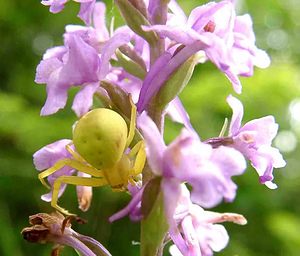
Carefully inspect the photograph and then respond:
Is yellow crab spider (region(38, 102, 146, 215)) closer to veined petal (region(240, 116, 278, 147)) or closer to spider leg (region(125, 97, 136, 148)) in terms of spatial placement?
spider leg (region(125, 97, 136, 148))

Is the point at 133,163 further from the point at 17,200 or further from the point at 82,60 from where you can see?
the point at 17,200

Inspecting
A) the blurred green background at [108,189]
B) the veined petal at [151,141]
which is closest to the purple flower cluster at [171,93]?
the veined petal at [151,141]

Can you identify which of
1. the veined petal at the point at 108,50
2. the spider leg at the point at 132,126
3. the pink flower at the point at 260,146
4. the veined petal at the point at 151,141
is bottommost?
the pink flower at the point at 260,146

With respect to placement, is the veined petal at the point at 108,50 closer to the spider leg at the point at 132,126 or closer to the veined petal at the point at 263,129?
the spider leg at the point at 132,126

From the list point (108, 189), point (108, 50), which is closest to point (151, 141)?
point (108, 50)

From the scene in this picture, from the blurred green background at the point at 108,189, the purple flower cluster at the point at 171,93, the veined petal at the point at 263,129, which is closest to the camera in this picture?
the purple flower cluster at the point at 171,93

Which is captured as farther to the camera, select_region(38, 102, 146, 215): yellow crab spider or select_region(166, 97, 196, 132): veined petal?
select_region(166, 97, 196, 132): veined petal

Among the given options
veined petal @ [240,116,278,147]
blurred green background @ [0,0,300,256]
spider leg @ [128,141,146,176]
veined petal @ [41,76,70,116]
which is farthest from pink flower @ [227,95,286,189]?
blurred green background @ [0,0,300,256]
